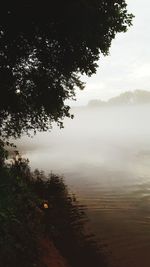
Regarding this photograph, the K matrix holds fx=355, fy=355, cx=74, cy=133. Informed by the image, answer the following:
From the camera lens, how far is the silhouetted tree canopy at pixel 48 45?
13.4m

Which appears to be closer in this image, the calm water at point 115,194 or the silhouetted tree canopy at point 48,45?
the silhouetted tree canopy at point 48,45

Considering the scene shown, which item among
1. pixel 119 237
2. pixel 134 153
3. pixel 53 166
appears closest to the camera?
pixel 119 237

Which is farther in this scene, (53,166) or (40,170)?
(53,166)

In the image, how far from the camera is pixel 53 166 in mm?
38781

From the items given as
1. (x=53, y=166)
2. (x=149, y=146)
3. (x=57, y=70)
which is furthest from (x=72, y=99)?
(x=149, y=146)

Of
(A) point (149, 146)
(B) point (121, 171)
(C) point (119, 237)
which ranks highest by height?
(A) point (149, 146)

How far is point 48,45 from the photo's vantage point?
15820 millimetres

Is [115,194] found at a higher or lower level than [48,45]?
lower

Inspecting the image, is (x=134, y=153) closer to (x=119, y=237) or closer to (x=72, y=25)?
(x=119, y=237)

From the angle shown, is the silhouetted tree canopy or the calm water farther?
the calm water

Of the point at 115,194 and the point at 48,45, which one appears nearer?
the point at 48,45

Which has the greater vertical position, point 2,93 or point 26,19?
point 26,19

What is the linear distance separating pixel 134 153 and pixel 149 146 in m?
6.83

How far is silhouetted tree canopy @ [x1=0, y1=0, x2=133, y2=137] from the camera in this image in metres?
13.4
